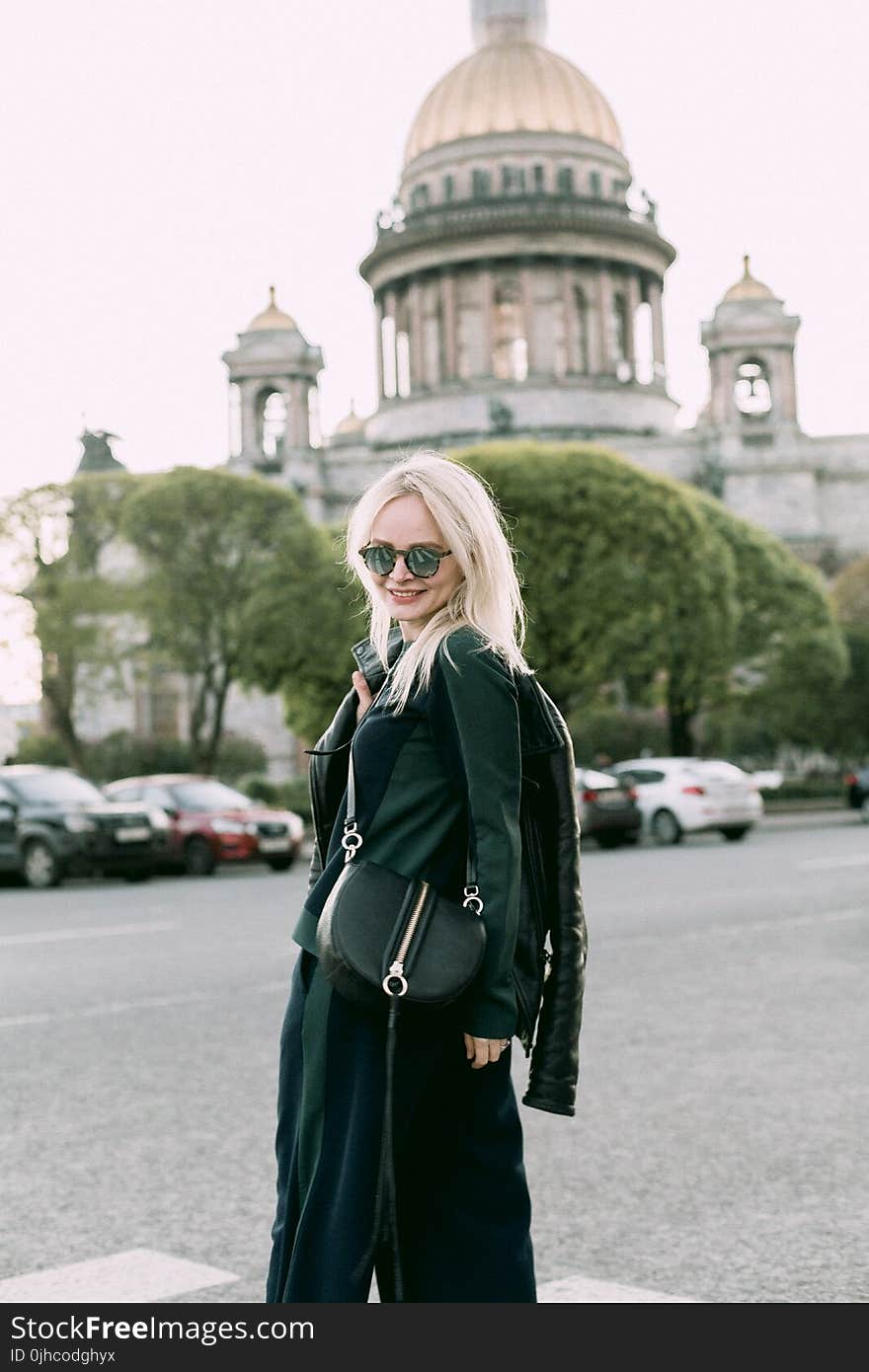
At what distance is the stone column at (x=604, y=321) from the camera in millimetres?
74250

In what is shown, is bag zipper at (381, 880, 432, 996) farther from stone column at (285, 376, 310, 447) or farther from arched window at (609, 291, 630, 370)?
arched window at (609, 291, 630, 370)

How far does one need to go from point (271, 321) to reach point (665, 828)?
48.5m

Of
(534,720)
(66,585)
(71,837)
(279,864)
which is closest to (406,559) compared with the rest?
(534,720)

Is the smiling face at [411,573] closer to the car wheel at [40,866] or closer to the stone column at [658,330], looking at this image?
the car wheel at [40,866]

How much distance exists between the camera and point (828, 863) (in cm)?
2017

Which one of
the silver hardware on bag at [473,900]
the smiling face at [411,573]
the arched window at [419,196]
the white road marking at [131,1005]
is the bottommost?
the white road marking at [131,1005]

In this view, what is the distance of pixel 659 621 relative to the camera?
36.2m

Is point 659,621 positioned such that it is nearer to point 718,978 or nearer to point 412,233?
point 718,978

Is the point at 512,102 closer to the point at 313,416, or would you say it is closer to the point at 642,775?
the point at 313,416

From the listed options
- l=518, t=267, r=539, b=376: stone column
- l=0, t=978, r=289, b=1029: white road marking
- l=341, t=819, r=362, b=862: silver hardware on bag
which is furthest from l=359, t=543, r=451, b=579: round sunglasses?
l=518, t=267, r=539, b=376: stone column

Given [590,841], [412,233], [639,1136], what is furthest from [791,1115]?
[412,233]

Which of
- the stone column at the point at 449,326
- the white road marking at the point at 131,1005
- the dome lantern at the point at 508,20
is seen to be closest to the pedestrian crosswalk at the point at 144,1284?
the white road marking at the point at 131,1005

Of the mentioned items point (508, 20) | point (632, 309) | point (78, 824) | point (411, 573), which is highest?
point (508, 20)

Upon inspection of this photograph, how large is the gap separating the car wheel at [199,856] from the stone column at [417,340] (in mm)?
54258
